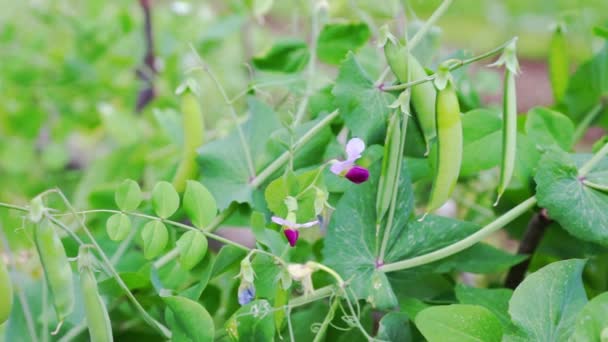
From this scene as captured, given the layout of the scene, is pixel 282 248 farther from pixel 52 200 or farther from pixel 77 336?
pixel 52 200

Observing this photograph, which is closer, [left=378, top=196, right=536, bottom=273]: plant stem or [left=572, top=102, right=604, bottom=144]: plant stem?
[left=378, top=196, right=536, bottom=273]: plant stem

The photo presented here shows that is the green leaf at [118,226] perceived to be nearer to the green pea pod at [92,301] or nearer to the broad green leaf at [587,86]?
the green pea pod at [92,301]

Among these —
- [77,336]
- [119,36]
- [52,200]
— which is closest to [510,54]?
[77,336]

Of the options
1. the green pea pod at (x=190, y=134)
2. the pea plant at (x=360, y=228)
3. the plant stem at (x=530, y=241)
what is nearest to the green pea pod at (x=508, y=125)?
the pea plant at (x=360, y=228)

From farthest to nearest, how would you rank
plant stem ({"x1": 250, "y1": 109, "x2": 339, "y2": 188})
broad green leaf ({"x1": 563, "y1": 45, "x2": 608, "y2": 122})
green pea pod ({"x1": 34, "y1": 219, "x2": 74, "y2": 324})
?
broad green leaf ({"x1": 563, "y1": 45, "x2": 608, "y2": 122}) → plant stem ({"x1": 250, "y1": 109, "x2": 339, "y2": 188}) → green pea pod ({"x1": 34, "y1": 219, "x2": 74, "y2": 324})

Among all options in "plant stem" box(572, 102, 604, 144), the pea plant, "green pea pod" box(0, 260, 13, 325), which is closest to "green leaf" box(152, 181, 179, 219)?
the pea plant

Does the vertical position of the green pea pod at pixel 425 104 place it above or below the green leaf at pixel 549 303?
above

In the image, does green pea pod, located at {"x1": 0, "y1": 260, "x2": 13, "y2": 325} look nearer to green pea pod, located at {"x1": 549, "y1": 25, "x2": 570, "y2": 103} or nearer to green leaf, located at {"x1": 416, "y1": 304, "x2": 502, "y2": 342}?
green leaf, located at {"x1": 416, "y1": 304, "x2": 502, "y2": 342}
